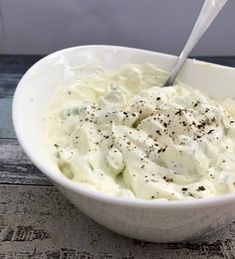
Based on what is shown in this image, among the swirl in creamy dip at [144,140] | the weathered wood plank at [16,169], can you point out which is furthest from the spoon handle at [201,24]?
the weathered wood plank at [16,169]

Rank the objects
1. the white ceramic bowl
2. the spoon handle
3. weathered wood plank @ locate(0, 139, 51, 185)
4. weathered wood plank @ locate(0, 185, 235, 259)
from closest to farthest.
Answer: the white ceramic bowl
weathered wood plank @ locate(0, 185, 235, 259)
weathered wood plank @ locate(0, 139, 51, 185)
the spoon handle

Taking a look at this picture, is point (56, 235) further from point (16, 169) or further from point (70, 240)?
point (16, 169)

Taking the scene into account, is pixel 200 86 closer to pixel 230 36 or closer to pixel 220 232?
pixel 220 232

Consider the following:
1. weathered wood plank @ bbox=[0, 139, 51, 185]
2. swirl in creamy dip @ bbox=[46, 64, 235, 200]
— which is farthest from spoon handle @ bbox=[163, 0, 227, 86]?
weathered wood plank @ bbox=[0, 139, 51, 185]

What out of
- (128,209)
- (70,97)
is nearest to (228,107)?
(70,97)

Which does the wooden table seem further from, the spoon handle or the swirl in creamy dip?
the spoon handle

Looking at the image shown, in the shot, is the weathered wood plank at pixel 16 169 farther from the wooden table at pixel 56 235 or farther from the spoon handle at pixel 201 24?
the spoon handle at pixel 201 24
